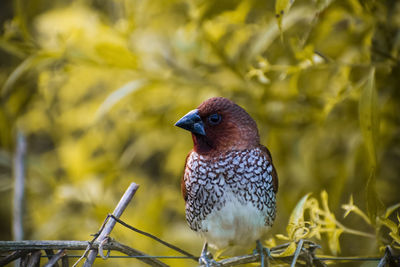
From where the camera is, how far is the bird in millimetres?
911

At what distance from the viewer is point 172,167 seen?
1911 mm

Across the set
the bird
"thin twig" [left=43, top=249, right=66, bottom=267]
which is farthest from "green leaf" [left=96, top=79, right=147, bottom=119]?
"thin twig" [left=43, top=249, right=66, bottom=267]

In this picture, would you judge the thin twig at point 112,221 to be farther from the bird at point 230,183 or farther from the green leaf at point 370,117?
the green leaf at point 370,117

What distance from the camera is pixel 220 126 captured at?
89cm

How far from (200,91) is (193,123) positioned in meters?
Result: 0.83

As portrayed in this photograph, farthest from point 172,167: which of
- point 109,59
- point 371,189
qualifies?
point 371,189

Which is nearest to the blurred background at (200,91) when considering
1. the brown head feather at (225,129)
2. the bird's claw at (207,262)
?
the brown head feather at (225,129)

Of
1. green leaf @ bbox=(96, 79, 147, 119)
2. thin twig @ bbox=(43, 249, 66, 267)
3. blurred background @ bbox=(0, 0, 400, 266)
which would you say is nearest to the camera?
thin twig @ bbox=(43, 249, 66, 267)

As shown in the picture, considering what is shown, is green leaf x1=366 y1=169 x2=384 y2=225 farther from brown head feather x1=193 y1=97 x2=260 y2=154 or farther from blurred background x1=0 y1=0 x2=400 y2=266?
brown head feather x1=193 y1=97 x2=260 y2=154

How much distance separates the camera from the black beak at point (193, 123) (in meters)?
0.82

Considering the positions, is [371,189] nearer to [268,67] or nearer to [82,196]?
[268,67]

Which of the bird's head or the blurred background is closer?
the bird's head

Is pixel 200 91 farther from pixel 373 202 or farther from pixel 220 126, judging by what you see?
pixel 373 202

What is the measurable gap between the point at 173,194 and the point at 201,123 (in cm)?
111
